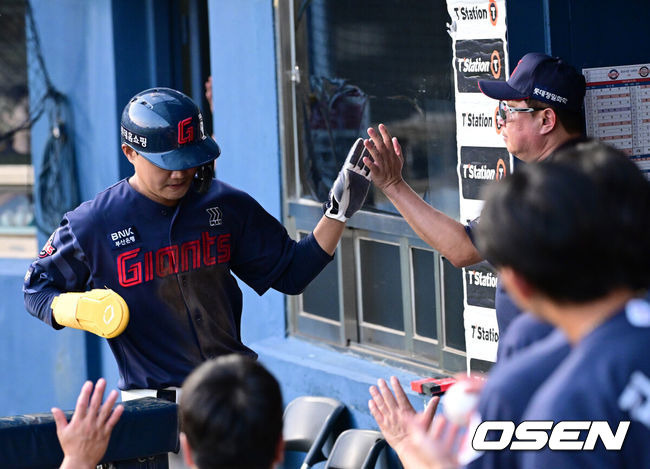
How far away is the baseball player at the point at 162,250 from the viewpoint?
3.65 meters

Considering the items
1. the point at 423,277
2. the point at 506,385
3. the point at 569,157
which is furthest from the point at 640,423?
the point at 423,277

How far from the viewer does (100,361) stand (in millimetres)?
7395

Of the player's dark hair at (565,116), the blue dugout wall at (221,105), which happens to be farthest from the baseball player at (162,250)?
the blue dugout wall at (221,105)

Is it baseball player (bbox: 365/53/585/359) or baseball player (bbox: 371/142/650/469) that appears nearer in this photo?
baseball player (bbox: 371/142/650/469)

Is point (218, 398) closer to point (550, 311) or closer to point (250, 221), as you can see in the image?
point (550, 311)

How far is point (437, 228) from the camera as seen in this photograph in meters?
3.43

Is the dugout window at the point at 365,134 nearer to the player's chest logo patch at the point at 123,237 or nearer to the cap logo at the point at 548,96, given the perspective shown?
the cap logo at the point at 548,96

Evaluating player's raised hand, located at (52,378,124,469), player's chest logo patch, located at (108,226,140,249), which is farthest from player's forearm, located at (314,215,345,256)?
player's raised hand, located at (52,378,124,469)

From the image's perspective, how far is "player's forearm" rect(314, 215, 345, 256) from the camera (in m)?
3.75

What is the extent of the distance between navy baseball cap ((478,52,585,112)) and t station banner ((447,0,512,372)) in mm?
459

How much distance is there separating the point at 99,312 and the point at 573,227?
7.36 feet

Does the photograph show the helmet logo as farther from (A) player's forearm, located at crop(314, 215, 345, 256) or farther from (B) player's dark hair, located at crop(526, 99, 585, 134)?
(B) player's dark hair, located at crop(526, 99, 585, 134)

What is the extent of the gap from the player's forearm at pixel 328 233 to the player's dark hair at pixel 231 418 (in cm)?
180

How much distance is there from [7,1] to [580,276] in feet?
23.2
